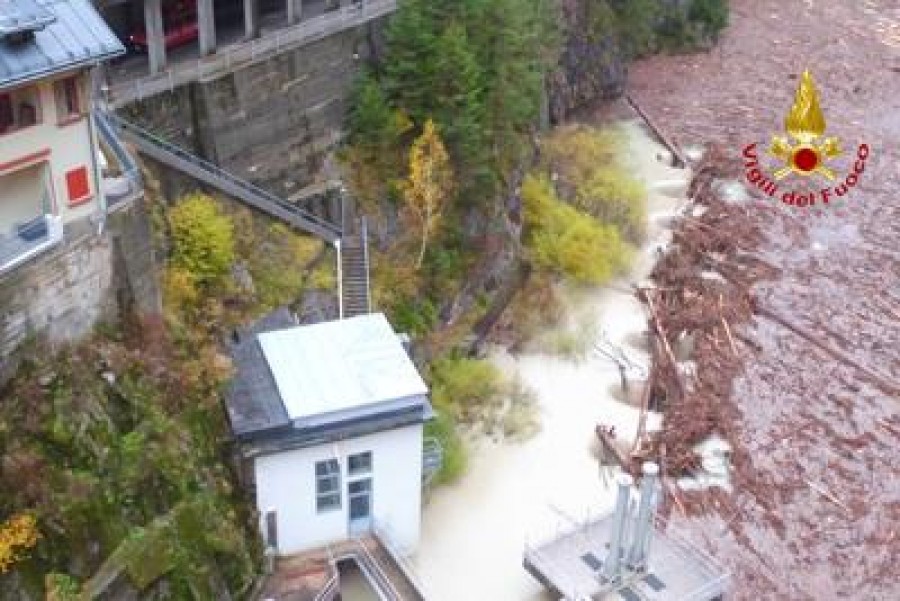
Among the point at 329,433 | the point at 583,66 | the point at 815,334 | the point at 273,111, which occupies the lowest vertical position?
the point at 815,334

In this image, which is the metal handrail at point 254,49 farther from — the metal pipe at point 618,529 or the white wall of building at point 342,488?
the metal pipe at point 618,529

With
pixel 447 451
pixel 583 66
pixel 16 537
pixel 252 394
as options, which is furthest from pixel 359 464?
pixel 583 66

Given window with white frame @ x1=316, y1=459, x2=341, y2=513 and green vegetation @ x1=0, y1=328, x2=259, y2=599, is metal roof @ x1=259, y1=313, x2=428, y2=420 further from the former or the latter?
green vegetation @ x1=0, y1=328, x2=259, y2=599

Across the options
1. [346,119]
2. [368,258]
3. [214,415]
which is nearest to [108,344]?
[214,415]

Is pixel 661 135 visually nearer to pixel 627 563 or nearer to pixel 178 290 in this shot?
pixel 627 563

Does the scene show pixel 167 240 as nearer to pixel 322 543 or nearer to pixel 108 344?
pixel 108 344

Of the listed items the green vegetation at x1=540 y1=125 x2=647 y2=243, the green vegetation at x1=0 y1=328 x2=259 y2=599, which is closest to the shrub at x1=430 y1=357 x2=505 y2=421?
the green vegetation at x1=0 y1=328 x2=259 y2=599

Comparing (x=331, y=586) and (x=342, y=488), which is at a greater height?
(x=342, y=488)

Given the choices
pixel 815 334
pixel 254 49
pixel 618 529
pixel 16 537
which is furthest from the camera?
pixel 815 334
